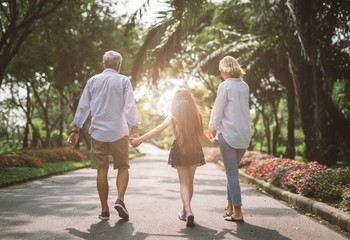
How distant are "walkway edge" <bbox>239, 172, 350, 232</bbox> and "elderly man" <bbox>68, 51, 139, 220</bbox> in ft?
8.93

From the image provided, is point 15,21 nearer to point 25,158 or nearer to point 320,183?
point 25,158

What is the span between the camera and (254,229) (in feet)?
14.0

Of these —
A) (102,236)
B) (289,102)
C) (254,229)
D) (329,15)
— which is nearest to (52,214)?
(102,236)

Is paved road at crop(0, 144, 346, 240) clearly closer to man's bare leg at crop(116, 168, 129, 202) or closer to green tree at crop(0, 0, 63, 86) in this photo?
man's bare leg at crop(116, 168, 129, 202)

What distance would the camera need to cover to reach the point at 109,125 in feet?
15.1

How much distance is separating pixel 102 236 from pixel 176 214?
5.06ft

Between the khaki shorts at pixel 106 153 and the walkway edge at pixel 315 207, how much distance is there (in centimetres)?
284

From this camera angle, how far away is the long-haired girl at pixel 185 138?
468cm

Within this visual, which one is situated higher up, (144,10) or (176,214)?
(144,10)

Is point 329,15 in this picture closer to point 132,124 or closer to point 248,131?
point 248,131

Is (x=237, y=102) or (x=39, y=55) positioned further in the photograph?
(x=39, y=55)

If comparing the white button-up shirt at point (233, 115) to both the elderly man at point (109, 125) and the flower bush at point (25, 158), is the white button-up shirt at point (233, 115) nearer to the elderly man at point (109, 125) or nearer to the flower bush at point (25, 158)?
the elderly man at point (109, 125)

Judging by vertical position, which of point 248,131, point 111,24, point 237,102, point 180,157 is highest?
point 111,24

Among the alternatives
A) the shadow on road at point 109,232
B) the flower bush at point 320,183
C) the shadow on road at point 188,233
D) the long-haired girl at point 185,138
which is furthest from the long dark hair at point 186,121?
the flower bush at point 320,183
